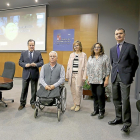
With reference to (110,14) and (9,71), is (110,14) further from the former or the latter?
(9,71)

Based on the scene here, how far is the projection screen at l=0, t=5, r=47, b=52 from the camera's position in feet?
17.7

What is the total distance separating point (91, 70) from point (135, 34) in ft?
10.4

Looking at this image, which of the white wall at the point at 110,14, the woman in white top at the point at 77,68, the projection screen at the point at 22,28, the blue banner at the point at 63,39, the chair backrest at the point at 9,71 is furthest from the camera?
the projection screen at the point at 22,28

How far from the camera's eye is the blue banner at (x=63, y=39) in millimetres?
5148

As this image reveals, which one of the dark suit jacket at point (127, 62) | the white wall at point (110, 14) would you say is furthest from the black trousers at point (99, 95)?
the white wall at point (110, 14)

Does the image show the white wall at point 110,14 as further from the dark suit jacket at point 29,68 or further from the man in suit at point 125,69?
the dark suit jacket at point 29,68

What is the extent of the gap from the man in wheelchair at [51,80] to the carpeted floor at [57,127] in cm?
41

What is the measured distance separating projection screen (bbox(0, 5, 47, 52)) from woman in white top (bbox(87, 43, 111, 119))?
3.53m

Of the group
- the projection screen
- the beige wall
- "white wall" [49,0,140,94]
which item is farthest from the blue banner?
"white wall" [49,0,140,94]

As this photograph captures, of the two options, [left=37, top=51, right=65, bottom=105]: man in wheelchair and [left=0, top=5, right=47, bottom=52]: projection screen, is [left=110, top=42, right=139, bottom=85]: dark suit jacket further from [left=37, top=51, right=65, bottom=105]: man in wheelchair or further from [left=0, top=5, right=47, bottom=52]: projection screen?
[left=0, top=5, right=47, bottom=52]: projection screen

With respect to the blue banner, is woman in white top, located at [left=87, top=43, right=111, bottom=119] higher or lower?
lower

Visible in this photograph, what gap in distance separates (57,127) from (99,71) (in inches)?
47.0

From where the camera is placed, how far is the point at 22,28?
18.5 ft

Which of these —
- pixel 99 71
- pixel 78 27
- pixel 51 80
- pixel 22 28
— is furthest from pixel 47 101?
pixel 22 28
